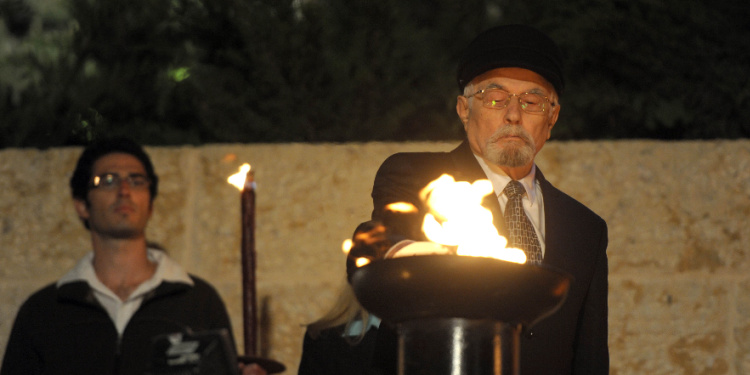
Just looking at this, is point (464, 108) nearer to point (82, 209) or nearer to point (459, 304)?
point (459, 304)

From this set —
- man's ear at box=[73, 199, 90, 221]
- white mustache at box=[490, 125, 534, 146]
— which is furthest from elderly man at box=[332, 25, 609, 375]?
man's ear at box=[73, 199, 90, 221]

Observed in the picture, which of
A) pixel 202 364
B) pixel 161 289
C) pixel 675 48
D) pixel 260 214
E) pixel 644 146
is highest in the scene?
pixel 675 48

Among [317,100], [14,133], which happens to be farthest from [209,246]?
[14,133]

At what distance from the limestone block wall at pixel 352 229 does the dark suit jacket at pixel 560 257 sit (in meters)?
2.18

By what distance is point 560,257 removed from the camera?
10.5 feet

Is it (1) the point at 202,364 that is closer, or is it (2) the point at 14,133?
(1) the point at 202,364

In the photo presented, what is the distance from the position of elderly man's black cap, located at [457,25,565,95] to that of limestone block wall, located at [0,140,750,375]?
224cm

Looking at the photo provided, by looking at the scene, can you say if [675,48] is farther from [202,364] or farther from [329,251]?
[202,364]

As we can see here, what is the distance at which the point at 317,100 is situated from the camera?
22.1 feet

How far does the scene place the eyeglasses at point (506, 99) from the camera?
10.5 feet

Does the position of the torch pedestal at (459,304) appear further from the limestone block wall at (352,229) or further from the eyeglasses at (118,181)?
the limestone block wall at (352,229)

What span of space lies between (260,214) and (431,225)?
293cm

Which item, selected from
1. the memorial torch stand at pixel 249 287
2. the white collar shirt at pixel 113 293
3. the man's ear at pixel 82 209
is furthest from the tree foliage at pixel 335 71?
the memorial torch stand at pixel 249 287

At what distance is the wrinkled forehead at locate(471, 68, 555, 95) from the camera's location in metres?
3.19
